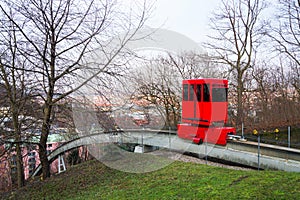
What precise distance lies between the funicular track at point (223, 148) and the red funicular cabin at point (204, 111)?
241 millimetres

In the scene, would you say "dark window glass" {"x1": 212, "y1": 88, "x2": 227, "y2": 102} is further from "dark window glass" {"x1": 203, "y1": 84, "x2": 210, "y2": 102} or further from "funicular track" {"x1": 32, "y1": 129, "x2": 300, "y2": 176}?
"funicular track" {"x1": 32, "y1": 129, "x2": 300, "y2": 176}

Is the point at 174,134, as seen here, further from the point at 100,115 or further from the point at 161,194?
the point at 100,115

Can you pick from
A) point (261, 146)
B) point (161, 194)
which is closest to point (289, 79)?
point (261, 146)

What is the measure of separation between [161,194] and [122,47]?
2.32 meters

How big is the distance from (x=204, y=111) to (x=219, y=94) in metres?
0.59

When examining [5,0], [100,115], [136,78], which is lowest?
[100,115]

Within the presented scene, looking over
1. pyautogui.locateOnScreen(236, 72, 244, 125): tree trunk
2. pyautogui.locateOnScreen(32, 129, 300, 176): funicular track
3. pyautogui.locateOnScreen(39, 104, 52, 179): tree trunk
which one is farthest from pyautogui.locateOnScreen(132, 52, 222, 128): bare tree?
pyautogui.locateOnScreen(236, 72, 244, 125): tree trunk

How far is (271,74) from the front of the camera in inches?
422

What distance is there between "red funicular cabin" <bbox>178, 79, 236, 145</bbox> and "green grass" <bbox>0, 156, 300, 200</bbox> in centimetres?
89

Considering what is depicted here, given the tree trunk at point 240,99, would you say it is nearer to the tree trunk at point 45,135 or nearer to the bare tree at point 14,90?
the tree trunk at point 45,135

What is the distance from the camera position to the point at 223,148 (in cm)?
569

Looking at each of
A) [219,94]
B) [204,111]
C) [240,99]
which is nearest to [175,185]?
[204,111]

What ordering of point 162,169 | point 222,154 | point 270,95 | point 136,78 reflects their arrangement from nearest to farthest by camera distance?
point 136,78 → point 162,169 → point 222,154 → point 270,95

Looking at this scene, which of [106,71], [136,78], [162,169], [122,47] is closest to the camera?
[136,78]
